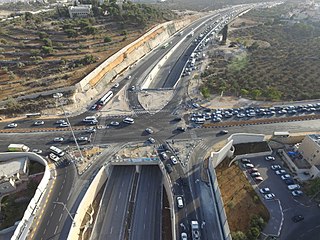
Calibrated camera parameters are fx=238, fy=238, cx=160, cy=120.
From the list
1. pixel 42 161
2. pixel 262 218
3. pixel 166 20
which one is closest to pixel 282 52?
pixel 166 20

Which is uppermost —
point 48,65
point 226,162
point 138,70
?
point 138,70

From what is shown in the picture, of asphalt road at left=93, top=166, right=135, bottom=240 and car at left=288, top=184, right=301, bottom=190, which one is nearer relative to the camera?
asphalt road at left=93, top=166, right=135, bottom=240

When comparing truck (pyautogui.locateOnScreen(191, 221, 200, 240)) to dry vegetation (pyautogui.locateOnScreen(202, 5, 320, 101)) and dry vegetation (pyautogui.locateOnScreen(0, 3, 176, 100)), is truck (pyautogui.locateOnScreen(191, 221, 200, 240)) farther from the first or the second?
dry vegetation (pyautogui.locateOnScreen(0, 3, 176, 100))

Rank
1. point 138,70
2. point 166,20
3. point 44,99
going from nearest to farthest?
point 44,99
point 138,70
point 166,20

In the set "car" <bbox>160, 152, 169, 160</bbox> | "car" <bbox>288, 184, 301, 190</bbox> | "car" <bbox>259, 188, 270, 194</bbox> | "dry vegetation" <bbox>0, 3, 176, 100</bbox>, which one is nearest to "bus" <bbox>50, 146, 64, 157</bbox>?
"car" <bbox>160, 152, 169, 160</bbox>

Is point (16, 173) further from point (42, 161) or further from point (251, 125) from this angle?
point (251, 125)

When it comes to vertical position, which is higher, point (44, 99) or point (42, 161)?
point (44, 99)

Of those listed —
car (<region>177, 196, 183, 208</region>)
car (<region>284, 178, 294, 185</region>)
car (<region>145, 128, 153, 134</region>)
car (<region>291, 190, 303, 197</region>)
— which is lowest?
car (<region>177, 196, 183, 208</region>)

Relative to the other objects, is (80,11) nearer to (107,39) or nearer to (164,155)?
(107,39)
